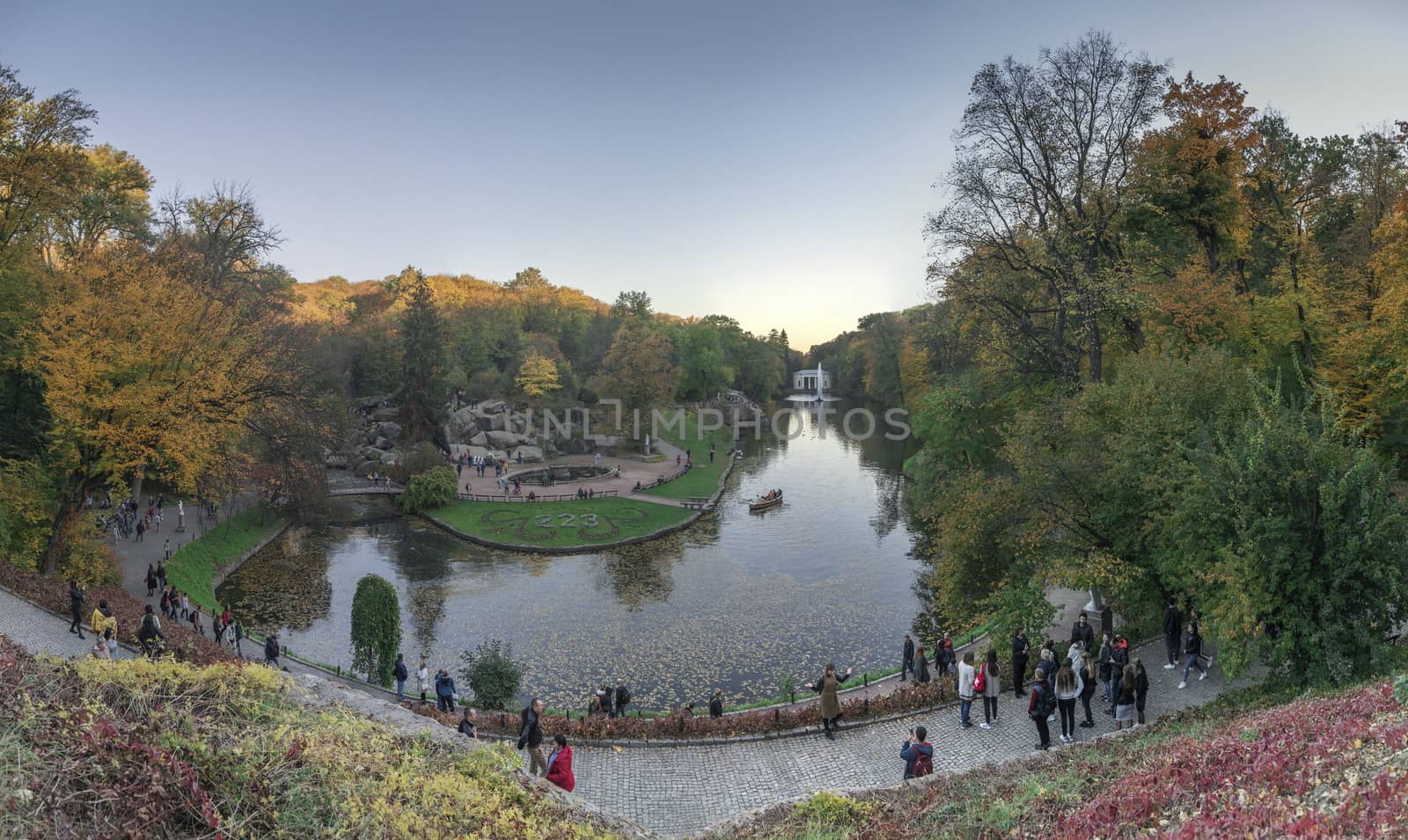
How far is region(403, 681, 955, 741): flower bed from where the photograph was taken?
1305 centimetres

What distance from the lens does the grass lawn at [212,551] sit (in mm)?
24000

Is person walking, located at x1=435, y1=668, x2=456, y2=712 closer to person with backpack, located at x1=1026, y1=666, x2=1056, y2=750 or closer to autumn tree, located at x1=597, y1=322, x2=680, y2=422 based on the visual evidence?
person with backpack, located at x1=1026, y1=666, x2=1056, y2=750

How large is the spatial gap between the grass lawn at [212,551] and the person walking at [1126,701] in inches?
991

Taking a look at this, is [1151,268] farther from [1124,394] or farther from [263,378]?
[263,378]

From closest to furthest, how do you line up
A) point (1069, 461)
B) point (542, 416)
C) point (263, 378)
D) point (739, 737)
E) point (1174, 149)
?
point (739, 737), point (1069, 461), point (1174, 149), point (263, 378), point (542, 416)

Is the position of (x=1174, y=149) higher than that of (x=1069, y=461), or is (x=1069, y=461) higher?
(x=1174, y=149)

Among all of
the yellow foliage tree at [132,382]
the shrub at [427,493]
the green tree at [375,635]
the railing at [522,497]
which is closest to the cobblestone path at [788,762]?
the green tree at [375,635]

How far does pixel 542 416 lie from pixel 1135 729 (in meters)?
49.3

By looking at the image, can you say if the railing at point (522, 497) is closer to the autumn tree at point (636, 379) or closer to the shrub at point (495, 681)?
the autumn tree at point (636, 379)

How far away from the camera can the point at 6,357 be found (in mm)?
20328

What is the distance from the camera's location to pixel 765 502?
128 feet


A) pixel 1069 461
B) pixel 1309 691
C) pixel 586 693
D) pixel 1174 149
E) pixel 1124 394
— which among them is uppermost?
pixel 1174 149

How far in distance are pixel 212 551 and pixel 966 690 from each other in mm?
28041

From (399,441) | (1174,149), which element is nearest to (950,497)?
(1174,149)
